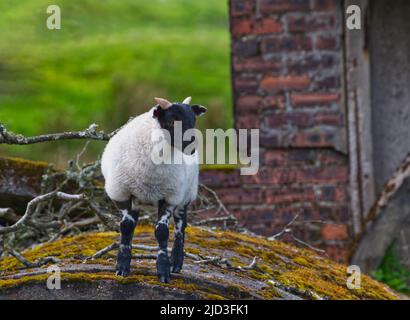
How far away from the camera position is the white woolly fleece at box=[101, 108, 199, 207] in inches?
146

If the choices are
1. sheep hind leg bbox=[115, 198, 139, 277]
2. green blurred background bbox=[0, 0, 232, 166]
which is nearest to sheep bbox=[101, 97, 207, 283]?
sheep hind leg bbox=[115, 198, 139, 277]

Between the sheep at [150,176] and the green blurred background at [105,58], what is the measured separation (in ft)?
41.0

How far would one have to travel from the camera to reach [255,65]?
7461mm

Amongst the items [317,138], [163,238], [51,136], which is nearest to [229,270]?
[163,238]

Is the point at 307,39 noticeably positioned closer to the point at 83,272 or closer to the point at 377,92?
the point at 377,92

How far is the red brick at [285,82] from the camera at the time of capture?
7.40 meters

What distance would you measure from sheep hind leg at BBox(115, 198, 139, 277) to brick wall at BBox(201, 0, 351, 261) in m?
3.68

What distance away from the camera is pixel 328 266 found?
16.8 feet

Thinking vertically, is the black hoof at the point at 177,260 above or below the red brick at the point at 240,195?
above

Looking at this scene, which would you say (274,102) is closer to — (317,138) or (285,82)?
(285,82)

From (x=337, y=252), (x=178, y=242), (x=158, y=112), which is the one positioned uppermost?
(x=158, y=112)

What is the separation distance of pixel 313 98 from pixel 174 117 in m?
3.88

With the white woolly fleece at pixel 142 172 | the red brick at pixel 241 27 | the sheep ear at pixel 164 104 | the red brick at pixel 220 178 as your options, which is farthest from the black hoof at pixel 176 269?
the red brick at pixel 241 27

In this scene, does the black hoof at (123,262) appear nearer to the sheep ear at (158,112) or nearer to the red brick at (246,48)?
the sheep ear at (158,112)
